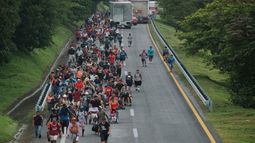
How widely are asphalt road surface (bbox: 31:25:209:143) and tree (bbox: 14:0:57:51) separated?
10.7 meters

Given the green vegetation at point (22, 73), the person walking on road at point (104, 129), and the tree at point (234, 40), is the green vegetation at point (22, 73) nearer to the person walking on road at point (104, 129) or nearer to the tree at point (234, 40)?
the tree at point (234, 40)

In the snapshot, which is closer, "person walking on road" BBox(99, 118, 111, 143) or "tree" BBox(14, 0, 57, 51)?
"person walking on road" BBox(99, 118, 111, 143)

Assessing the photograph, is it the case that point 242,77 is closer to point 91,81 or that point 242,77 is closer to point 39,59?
point 91,81

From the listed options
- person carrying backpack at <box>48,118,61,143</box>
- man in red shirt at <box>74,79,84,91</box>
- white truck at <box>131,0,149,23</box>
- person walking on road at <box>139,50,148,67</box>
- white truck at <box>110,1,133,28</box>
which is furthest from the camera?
white truck at <box>131,0,149,23</box>

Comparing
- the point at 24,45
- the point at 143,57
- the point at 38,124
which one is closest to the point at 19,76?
the point at 24,45

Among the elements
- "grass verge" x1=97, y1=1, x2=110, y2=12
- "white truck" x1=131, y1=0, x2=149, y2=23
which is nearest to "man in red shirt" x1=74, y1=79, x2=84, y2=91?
"white truck" x1=131, y1=0, x2=149, y2=23

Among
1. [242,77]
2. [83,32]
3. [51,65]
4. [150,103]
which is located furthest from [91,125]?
[83,32]

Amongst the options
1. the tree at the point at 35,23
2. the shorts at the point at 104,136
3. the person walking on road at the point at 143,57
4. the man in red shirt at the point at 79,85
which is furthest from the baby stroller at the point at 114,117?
the tree at the point at 35,23

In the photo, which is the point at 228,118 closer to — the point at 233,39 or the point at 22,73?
the point at 233,39

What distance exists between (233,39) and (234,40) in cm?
46

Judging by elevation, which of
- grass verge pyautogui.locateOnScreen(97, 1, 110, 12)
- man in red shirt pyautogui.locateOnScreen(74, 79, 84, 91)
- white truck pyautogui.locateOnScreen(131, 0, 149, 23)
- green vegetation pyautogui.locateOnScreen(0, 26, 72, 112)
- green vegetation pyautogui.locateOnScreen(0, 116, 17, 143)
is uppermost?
man in red shirt pyautogui.locateOnScreen(74, 79, 84, 91)

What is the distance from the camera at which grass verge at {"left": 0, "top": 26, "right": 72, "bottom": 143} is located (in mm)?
33094

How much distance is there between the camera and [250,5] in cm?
3728

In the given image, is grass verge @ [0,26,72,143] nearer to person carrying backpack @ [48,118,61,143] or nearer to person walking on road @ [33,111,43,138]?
person walking on road @ [33,111,43,138]
